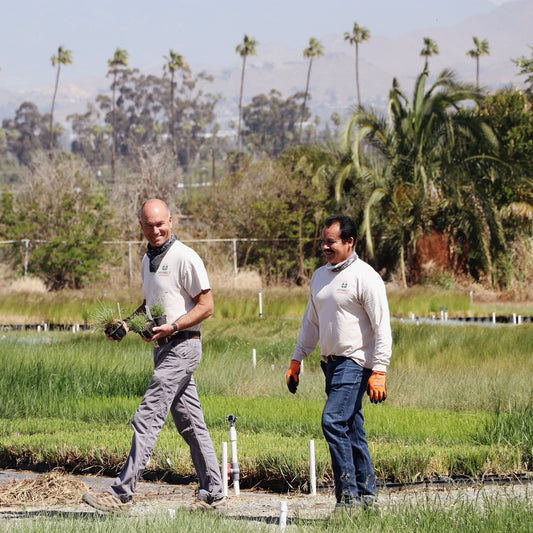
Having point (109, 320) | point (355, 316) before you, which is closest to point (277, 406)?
point (109, 320)

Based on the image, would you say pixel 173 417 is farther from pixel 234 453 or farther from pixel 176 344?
pixel 234 453

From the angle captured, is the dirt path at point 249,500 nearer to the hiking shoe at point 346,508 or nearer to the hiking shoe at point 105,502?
the hiking shoe at point 105,502

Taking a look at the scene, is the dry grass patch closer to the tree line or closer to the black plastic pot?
the black plastic pot

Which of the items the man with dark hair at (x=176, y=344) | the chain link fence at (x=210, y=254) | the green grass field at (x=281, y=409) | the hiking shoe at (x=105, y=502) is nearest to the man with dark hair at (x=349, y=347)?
the green grass field at (x=281, y=409)

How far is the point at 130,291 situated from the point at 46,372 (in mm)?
16869

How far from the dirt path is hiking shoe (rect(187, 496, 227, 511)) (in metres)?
0.07

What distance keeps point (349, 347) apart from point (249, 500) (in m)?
1.68

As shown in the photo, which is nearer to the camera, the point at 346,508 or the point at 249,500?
the point at 346,508

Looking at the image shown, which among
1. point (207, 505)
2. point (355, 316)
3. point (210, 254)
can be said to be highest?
point (210, 254)

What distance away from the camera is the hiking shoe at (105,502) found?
6.92 m

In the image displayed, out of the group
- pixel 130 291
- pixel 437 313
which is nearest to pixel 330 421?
pixel 437 313

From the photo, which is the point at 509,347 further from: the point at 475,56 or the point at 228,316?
the point at 475,56

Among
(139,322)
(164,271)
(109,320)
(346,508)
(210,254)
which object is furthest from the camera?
(210,254)

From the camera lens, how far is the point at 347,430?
22.8ft
